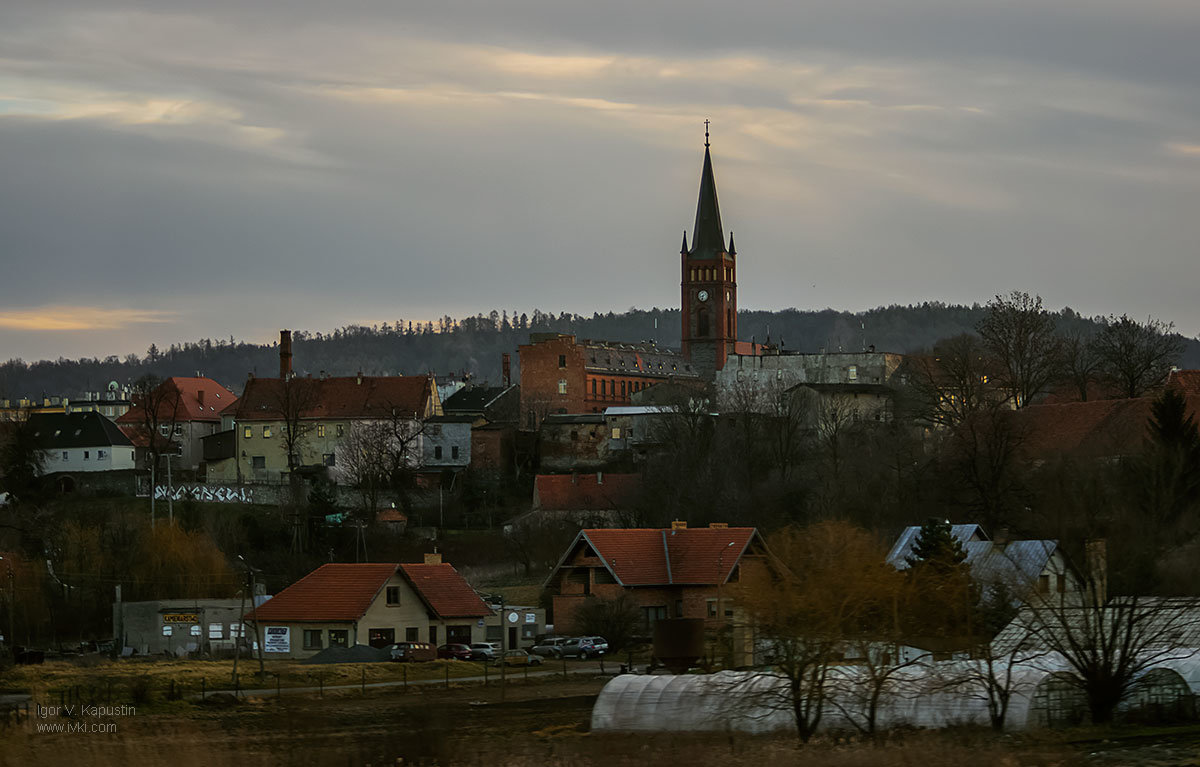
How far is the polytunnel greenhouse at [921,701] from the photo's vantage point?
102 feet

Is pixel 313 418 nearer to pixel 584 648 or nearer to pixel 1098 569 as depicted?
pixel 584 648

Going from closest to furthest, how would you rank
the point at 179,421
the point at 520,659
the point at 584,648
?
the point at 520,659 → the point at 584,648 → the point at 179,421

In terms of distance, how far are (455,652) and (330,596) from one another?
5.30 metres

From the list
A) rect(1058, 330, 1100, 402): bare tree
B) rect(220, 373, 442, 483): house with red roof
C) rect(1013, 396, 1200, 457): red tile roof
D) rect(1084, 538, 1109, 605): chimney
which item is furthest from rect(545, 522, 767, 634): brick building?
rect(220, 373, 442, 483): house with red roof

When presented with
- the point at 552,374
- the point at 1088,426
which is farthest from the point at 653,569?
the point at 552,374

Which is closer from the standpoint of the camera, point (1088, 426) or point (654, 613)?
point (654, 613)

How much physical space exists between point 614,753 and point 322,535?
52.1 meters

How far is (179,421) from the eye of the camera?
11056 centimetres

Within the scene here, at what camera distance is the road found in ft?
141

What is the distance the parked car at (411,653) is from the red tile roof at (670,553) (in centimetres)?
783

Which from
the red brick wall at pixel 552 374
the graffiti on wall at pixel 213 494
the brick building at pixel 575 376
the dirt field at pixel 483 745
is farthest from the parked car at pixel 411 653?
the red brick wall at pixel 552 374

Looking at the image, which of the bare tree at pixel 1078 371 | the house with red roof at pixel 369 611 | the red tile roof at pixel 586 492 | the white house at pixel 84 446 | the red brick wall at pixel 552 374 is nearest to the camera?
the house with red roof at pixel 369 611

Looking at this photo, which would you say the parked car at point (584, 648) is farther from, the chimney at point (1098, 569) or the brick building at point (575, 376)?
the brick building at point (575, 376)

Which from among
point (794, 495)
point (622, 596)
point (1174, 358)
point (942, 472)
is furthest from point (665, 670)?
point (1174, 358)
